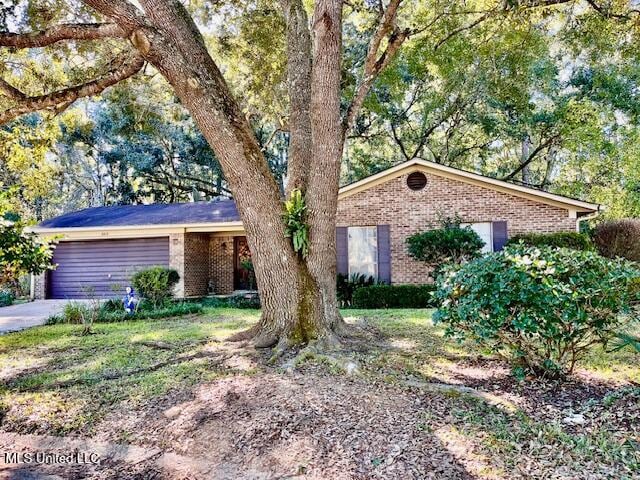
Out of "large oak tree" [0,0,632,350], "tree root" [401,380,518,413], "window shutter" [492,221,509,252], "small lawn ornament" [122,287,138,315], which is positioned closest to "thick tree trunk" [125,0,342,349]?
"large oak tree" [0,0,632,350]

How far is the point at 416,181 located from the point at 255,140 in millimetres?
8584

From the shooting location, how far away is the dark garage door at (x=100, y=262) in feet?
51.6

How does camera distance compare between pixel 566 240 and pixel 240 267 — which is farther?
pixel 240 267

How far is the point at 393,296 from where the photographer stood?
1194 centimetres

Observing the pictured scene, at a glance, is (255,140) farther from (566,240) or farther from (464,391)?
(566,240)

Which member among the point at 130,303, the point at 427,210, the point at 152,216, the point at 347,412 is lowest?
the point at 347,412

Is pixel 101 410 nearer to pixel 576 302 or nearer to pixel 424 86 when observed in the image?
pixel 576 302

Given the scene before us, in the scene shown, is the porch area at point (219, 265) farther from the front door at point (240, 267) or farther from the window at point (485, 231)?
the window at point (485, 231)

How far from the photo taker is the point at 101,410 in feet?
13.6

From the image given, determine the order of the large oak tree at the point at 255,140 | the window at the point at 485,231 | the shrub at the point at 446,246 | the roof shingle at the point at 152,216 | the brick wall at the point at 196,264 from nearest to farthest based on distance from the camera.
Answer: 1. the large oak tree at the point at 255,140
2. the shrub at the point at 446,246
3. the window at the point at 485,231
4. the brick wall at the point at 196,264
5. the roof shingle at the point at 152,216

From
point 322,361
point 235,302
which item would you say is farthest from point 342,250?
point 322,361

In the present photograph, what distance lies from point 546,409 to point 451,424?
85 centimetres

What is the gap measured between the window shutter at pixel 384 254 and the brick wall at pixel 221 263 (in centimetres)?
605

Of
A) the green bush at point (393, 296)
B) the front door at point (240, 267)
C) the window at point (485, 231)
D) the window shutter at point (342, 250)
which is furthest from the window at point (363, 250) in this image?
the front door at point (240, 267)
